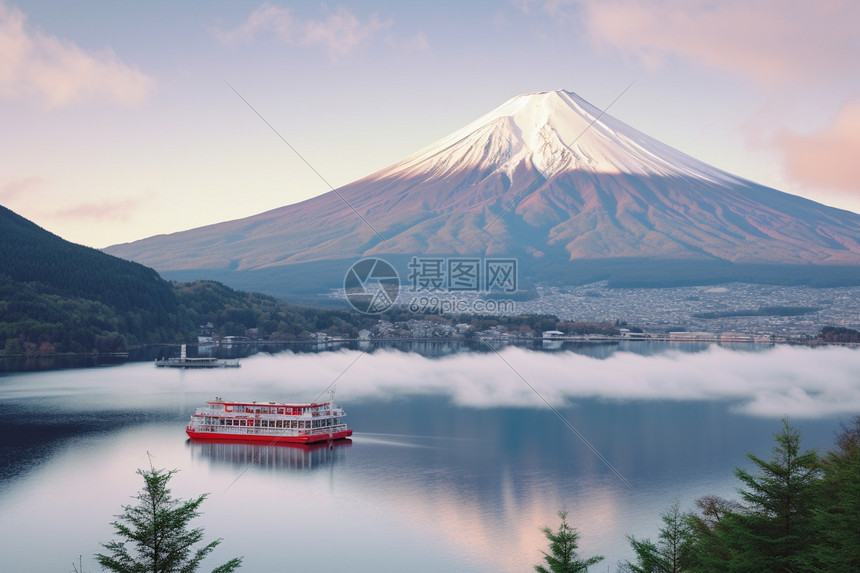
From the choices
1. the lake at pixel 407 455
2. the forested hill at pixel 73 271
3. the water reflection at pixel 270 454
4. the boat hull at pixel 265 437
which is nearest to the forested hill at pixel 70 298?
the forested hill at pixel 73 271

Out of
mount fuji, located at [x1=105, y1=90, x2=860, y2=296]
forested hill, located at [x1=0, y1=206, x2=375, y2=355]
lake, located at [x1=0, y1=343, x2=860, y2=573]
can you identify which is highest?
Result: mount fuji, located at [x1=105, y1=90, x2=860, y2=296]

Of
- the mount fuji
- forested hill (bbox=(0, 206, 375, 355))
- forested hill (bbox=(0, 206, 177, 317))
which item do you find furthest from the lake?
the mount fuji

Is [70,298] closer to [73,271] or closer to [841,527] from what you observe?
[73,271]

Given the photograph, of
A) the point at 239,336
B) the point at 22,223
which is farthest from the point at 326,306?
the point at 22,223

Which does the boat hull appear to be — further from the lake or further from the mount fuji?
the mount fuji

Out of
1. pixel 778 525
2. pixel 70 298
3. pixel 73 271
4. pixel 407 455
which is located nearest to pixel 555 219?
pixel 73 271

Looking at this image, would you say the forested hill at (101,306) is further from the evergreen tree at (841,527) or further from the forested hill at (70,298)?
the evergreen tree at (841,527)
